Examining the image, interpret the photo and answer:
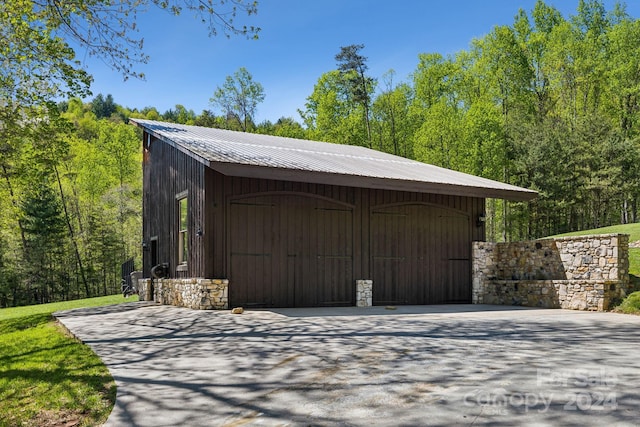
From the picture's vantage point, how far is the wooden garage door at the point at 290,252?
9906 millimetres

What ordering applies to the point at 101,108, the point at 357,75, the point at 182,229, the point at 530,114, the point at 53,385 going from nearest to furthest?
the point at 53,385 → the point at 182,229 → the point at 530,114 → the point at 357,75 → the point at 101,108

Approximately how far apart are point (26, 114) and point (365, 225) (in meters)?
7.56

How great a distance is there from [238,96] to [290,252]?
2623 centimetres

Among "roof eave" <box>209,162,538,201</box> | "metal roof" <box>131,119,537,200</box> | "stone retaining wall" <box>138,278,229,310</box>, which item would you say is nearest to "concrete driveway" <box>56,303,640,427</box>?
"stone retaining wall" <box>138,278,229,310</box>

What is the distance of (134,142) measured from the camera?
120 ft

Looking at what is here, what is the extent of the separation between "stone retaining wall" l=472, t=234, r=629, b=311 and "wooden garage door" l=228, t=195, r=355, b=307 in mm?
3795

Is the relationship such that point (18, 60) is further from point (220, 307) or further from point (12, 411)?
point (12, 411)

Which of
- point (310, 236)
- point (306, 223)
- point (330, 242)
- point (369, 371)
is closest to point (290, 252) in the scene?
A: point (310, 236)

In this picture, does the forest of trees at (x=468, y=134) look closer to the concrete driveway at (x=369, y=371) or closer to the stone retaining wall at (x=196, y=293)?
the stone retaining wall at (x=196, y=293)

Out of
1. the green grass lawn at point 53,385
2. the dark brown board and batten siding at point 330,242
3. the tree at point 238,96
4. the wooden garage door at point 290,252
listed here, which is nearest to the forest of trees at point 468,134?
the tree at point 238,96

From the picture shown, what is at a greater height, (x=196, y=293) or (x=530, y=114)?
(x=530, y=114)

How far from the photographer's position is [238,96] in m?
34.6

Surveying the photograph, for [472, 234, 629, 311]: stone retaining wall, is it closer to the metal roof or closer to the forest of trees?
the metal roof

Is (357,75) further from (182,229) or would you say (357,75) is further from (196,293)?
(196,293)
